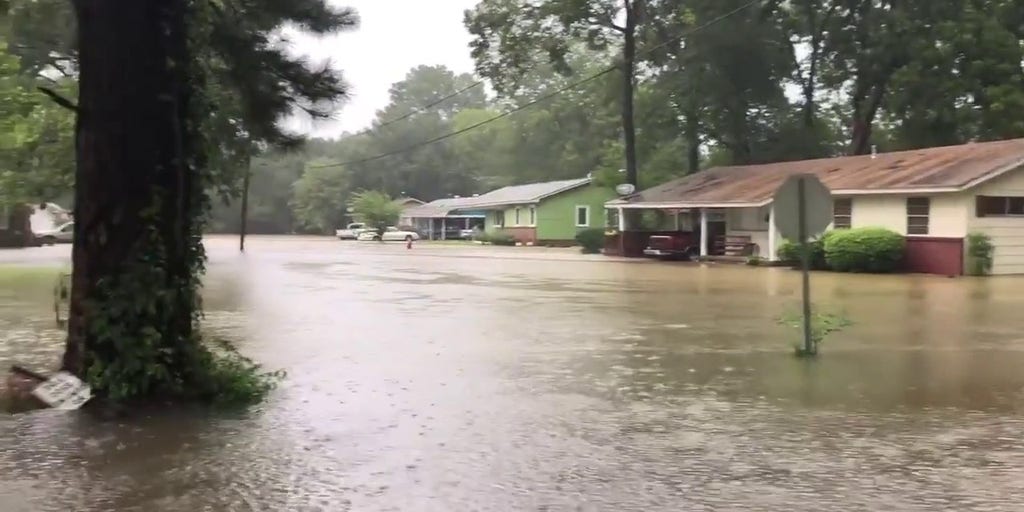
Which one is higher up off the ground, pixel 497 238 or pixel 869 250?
pixel 497 238

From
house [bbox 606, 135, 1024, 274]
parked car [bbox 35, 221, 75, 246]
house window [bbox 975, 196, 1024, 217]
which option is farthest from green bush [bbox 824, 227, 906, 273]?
parked car [bbox 35, 221, 75, 246]

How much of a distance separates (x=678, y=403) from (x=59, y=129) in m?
18.7

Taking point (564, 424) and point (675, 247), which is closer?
point (564, 424)

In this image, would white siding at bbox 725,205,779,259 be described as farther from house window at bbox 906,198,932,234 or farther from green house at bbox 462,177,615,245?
green house at bbox 462,177,615,245

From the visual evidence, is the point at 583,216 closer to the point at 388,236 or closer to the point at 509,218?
the point at 509,218

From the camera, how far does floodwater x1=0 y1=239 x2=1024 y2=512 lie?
6102 mm

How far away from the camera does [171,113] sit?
27.9 ft

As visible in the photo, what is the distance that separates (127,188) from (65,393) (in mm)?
1792

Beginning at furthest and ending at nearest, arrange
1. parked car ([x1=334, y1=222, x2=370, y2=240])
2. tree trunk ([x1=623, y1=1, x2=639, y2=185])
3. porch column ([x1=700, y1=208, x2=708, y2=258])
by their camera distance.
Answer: parked car ([x1=334, y1=222, x2=370, y2=240]), tree trunk ([x1=623, y1=1, x2=639, y2=185]), porch column ([x1=700, y1=208, x2=708, y2=258])

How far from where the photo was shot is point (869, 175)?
32531 millimetres

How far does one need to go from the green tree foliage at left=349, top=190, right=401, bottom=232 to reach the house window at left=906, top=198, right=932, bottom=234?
50.9 meters

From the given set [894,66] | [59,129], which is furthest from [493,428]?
[894,66]

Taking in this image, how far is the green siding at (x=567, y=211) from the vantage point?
6166 centimetres

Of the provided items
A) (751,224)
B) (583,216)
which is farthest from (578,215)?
(751,224)
